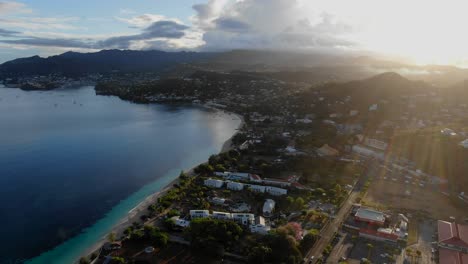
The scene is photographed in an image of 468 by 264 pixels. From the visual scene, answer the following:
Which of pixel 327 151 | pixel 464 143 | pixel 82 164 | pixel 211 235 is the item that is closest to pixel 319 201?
pixel 211 235

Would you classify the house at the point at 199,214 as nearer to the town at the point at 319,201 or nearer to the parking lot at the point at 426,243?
the town at the point at 319,201

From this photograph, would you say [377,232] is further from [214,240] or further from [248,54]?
[248,54]

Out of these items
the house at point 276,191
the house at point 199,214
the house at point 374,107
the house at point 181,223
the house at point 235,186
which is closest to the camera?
the house at point 181,223

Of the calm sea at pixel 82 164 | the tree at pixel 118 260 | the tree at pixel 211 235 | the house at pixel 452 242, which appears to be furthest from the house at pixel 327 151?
the tree at pixel 118 260

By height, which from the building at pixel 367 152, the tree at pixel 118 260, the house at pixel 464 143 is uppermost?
the house at pixel 464 143

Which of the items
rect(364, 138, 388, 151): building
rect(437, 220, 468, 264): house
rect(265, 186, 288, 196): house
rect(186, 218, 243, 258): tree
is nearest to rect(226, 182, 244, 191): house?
rect(265, 186, 288, 196): house

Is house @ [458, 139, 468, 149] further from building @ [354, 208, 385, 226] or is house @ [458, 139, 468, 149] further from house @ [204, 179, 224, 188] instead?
house @ [204, 179, 224, 188]

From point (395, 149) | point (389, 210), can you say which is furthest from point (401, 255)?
point (395, 149)
